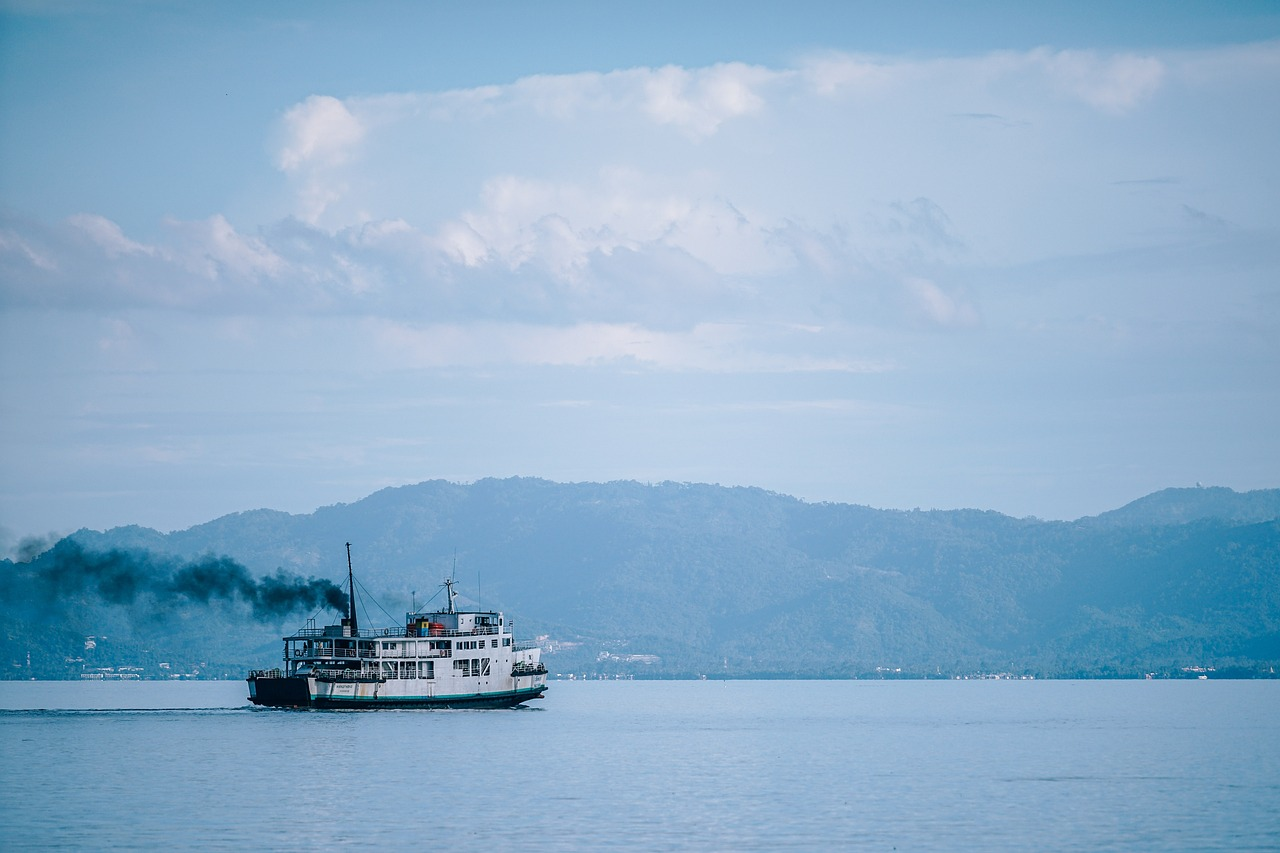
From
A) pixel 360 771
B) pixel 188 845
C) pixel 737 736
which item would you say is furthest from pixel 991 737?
pixel 188 845

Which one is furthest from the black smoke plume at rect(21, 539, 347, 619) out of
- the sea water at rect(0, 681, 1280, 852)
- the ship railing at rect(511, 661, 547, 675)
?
the ship railing at rect(511, 661, 547, 675)

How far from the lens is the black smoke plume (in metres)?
128

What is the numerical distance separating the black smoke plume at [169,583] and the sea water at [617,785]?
10.0 m

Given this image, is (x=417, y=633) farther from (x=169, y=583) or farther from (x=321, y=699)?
(x=169, y=583)

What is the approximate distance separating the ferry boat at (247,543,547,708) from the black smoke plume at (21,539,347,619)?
224 inches

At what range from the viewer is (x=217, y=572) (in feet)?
436

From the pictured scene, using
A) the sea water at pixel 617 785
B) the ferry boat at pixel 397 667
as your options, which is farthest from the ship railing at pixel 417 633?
the sea water at pixel 617 785

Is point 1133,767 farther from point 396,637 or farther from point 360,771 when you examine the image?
point 396,637

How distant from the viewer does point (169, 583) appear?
132125 millimetres

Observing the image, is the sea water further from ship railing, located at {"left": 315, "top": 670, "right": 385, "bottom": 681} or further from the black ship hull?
ship railing, located at {"left": 315, "top": 670, "right": 385, "bottom": 681}

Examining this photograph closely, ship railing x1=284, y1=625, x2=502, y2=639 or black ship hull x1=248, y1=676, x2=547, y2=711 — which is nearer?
black ship hull x1=248, y1=676, x2=547, y2=711

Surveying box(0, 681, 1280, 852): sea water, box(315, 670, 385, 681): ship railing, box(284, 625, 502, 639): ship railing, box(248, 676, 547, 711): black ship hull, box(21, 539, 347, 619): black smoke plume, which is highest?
box(21, 539, 347, 619): black smoke plume

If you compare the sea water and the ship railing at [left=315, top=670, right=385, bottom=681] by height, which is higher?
the ship railing at [left=315, top=670, right=385, bottom=681]

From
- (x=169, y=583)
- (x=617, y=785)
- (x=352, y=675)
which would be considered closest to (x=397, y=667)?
(x=352, y=675)
